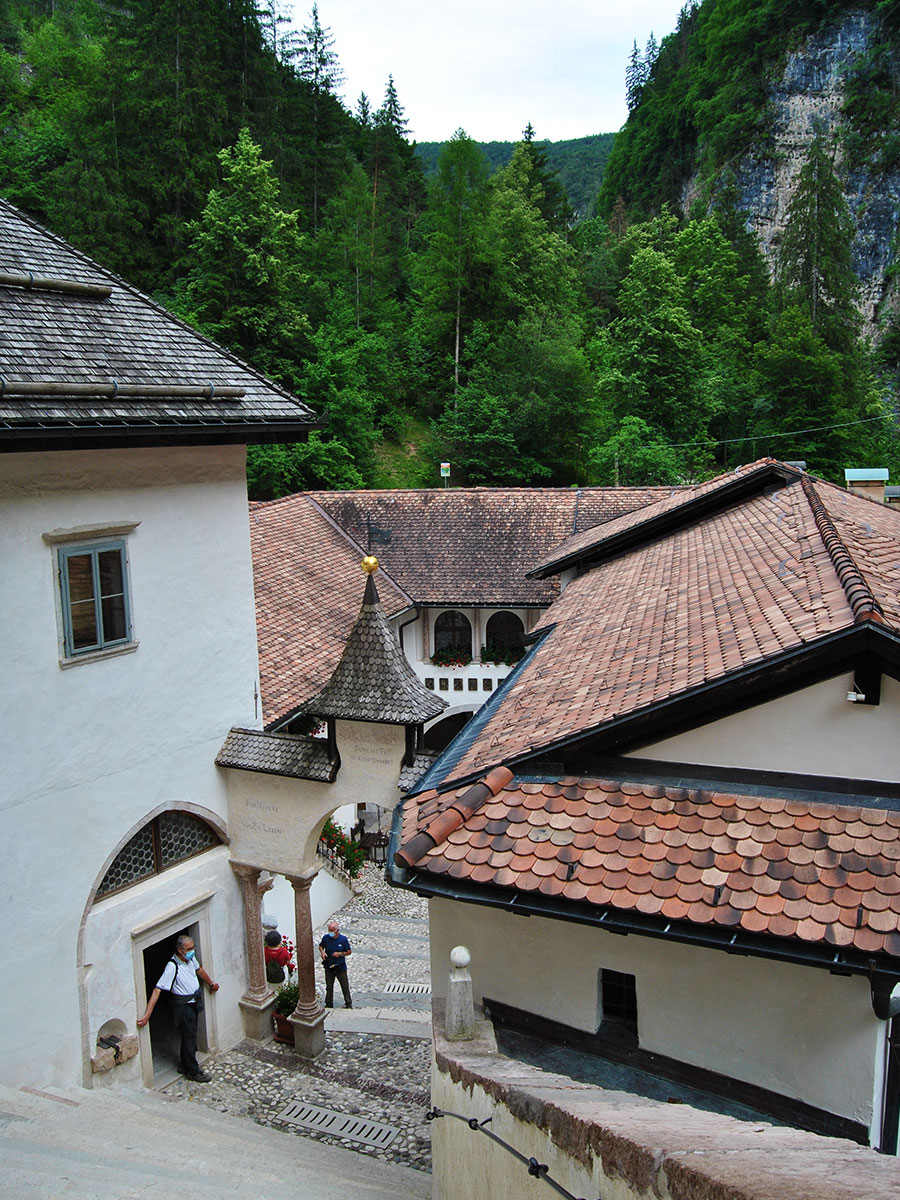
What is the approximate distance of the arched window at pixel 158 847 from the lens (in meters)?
10.0

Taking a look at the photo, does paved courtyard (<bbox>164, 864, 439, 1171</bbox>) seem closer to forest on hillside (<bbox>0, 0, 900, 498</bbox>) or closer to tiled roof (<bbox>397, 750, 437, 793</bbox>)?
tiled roof (<bbox>397, 750, 437, 793</bbox>)

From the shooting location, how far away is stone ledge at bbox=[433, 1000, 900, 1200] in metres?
2.75

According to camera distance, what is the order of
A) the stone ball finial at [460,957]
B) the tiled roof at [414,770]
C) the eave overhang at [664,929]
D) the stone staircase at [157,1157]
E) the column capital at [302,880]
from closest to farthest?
the stone staircase at [157,1157] → the eave overhang at [664,929] → the stone ball finial at [460,957] → the tiled roof at [414,770] → the column capital at [302,880]

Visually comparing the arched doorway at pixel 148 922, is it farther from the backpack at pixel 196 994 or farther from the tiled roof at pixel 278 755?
the tiled roof at pixel 278 755

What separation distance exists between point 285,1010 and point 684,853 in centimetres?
798

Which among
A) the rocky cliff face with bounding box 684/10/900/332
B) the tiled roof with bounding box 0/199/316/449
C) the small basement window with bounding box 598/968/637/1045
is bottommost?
the small basement window with bounding box 598/968/637/1045

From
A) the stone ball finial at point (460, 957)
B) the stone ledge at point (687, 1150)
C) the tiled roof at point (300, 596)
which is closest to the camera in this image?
the stone ledge at point (687, 1150)

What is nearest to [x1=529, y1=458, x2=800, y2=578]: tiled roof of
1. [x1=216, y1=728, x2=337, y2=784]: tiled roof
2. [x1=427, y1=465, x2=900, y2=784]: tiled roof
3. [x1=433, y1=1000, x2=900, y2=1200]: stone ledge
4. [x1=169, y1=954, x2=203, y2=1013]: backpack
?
[x1=427, y1=465, x2=900, y2=784]: tiled roof

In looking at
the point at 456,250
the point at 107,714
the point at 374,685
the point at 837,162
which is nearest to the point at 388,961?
the point at 374,685

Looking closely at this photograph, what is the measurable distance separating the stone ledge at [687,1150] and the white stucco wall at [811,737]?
2.58m

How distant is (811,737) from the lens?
658 centimetres

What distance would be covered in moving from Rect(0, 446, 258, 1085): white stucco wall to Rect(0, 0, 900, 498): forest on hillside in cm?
2357

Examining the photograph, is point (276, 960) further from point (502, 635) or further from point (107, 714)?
point (502, 635)

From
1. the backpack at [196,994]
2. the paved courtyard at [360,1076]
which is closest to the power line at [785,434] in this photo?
the paved courtyard at [360,1076]
